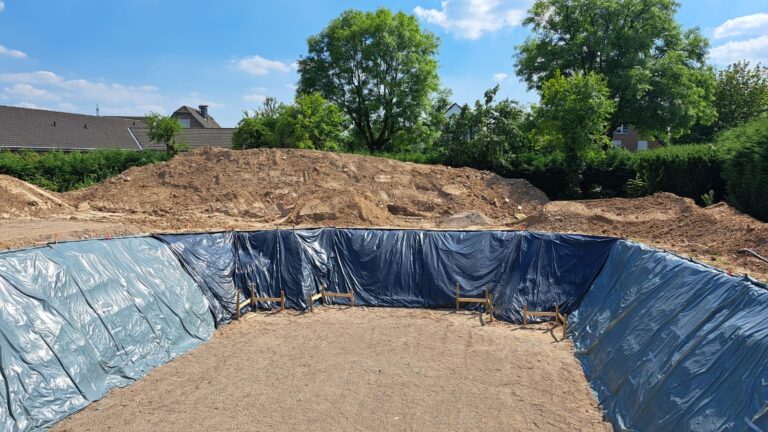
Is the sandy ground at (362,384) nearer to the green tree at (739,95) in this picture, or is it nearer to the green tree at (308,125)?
the green tree at (308,125)

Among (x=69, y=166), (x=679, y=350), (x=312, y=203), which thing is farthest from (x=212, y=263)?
(x=69, y=166)

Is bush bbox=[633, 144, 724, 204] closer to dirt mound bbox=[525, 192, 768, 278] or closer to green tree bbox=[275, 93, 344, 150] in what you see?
dirt mound bbox=[525, 192, 768, 278]

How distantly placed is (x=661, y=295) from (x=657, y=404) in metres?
2.01

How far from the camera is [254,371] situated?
7.80 m

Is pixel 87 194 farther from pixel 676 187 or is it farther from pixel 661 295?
pixel 676 187

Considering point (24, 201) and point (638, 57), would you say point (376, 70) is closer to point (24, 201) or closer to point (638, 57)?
point (638, 57)

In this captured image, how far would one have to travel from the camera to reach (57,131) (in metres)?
34.7

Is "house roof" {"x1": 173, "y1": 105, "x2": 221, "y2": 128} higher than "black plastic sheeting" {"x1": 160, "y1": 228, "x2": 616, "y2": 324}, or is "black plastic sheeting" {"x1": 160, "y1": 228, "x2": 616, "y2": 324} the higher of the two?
"house roof" {"x1": 173, "y1": 105, "x2": 221, "y2": 128}

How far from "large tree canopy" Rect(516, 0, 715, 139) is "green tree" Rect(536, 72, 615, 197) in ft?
15.6

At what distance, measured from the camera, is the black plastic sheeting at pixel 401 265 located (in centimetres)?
1043

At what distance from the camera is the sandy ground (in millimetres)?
6184

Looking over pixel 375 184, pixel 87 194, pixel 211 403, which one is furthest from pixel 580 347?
pixel 87 194

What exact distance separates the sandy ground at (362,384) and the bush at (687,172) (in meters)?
13.2

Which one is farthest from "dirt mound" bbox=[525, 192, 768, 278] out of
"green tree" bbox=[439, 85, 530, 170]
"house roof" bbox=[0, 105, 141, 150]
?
"house roof" bbox=[0, 105, 141, 150]
